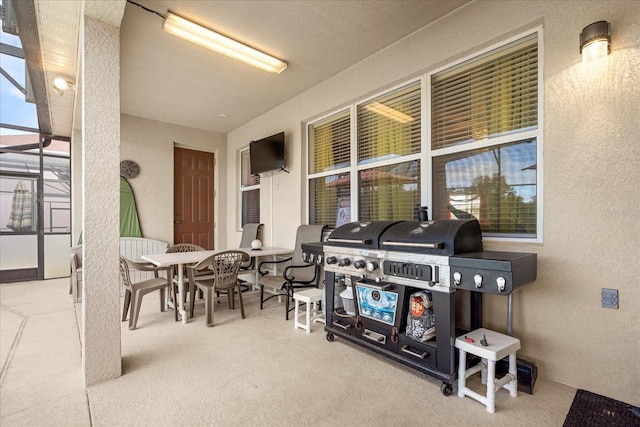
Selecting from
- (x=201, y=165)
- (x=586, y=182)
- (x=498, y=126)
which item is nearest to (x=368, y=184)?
(x=498, y=126)

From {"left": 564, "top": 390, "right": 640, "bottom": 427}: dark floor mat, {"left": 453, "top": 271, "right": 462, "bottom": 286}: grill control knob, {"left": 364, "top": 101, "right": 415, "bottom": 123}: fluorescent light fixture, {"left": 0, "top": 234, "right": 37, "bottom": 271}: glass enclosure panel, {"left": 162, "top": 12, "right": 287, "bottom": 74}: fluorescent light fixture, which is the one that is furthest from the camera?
Answer: {"left": 0, "top": 234, "right": 37, "bottom": 271}: glass enclosure panel

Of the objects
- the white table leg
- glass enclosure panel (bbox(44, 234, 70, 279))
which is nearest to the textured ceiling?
the white table leg

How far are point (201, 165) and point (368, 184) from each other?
4.11 meters

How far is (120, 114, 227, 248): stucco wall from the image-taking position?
548cm

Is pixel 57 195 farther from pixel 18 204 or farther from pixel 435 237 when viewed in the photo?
pixel 435 237

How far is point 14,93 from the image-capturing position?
5598 millimetres

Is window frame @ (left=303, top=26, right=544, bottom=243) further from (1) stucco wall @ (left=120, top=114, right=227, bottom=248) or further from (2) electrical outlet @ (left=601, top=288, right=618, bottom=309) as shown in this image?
(1) stucco wall @ (left=120, top=114, right=227, bottom=248)

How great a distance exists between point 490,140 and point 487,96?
0.41m

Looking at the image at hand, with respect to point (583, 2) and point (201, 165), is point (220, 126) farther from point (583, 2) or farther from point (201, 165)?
point (583, 2)

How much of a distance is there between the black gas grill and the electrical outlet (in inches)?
18.2

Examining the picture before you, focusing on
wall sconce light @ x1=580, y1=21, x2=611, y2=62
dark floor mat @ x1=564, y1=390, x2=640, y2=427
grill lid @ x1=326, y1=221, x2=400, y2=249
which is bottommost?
dark floor mat @ x1=564, y1=390, x2=640, y2=427

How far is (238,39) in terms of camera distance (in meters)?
3.17

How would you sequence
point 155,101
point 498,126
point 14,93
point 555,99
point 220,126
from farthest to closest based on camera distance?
point 220,126, point 14,93, point 155,101, point 498,126, point 555,99

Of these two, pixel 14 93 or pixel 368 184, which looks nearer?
pixel 368 184
